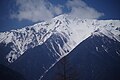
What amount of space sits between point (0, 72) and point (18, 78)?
14985mm

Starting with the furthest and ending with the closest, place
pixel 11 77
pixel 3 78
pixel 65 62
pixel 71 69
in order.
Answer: pixel 11 77, pixel 3 78, pixel 65 62, pixel 71 69

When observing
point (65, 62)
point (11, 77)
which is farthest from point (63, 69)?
point (11, 77)

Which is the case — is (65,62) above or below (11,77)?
above

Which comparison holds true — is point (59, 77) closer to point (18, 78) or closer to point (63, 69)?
point (63, 69)

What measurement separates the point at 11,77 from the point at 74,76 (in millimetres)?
105920

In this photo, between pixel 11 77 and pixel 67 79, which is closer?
pixel 67 79

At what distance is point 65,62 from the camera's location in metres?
26.6

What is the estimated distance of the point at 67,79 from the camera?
84.6ft

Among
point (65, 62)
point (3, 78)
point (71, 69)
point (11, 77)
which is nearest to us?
point (71, 69)

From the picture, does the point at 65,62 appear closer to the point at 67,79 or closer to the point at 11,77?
the point at 67,79

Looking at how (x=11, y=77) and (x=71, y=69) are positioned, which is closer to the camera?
(x=71, y=69)

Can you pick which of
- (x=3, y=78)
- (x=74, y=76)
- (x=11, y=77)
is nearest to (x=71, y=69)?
(x=74, y=76)

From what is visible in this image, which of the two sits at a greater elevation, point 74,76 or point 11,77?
point 74,76

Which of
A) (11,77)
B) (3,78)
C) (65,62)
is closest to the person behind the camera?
(65,62)
